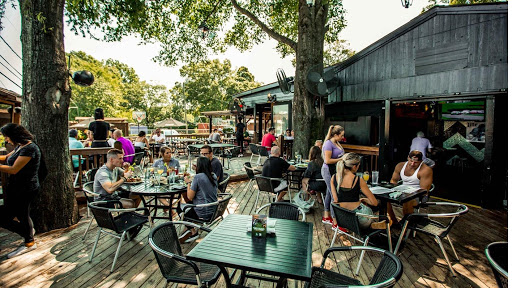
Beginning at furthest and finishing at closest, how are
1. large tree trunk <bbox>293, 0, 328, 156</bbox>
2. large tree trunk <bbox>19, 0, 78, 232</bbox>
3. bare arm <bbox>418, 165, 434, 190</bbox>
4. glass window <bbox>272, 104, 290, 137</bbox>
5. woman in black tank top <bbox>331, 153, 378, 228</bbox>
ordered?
glass window <bbox>272, 104, 290, 137</bbox>
large tree trunk <bbox>293, 0, 328, 156</bbox>
bare arm <bbox>418, 165, 434, 190</bbox>
large tree trunk <bbox>19, 0, 78, 232</bbox>
woman in black tank top <bbox>331, 153, 378, 228</bbox>

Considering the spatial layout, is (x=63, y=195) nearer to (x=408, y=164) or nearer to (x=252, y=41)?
(x=408, y=164)

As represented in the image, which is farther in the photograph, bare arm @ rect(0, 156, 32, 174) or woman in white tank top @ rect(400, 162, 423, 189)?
woman in white tank top @ rect(400, 162, 423, 189)

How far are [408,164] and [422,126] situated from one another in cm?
518

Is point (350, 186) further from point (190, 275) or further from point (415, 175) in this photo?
point (190, 275)

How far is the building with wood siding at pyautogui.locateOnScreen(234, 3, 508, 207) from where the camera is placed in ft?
15.7

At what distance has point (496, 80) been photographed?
4.66 meters

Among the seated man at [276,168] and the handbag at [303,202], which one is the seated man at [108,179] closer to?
the seated man at [276,168]

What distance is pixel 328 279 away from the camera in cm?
201

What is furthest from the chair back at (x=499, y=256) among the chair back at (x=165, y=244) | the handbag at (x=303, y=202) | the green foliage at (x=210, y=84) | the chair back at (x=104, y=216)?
the green foliage at (x=210, y=84)

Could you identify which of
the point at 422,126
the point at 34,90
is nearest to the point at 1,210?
the point at 34,90

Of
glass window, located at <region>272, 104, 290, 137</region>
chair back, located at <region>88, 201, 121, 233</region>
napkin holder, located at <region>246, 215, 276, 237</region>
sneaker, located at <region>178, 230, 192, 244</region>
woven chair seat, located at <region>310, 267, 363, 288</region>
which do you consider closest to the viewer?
woven chair seat, located at <region>310, 267, 363, 288</region>

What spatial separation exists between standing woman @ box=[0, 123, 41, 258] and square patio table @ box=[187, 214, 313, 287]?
255 centimetres

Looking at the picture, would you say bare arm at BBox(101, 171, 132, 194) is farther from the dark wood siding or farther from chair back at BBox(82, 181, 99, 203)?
the dark wood siding

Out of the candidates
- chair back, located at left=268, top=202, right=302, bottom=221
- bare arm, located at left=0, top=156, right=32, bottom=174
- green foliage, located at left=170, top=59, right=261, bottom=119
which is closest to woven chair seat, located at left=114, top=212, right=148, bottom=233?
bare arm, located at left=0, top=156, right=32, bottom=174
